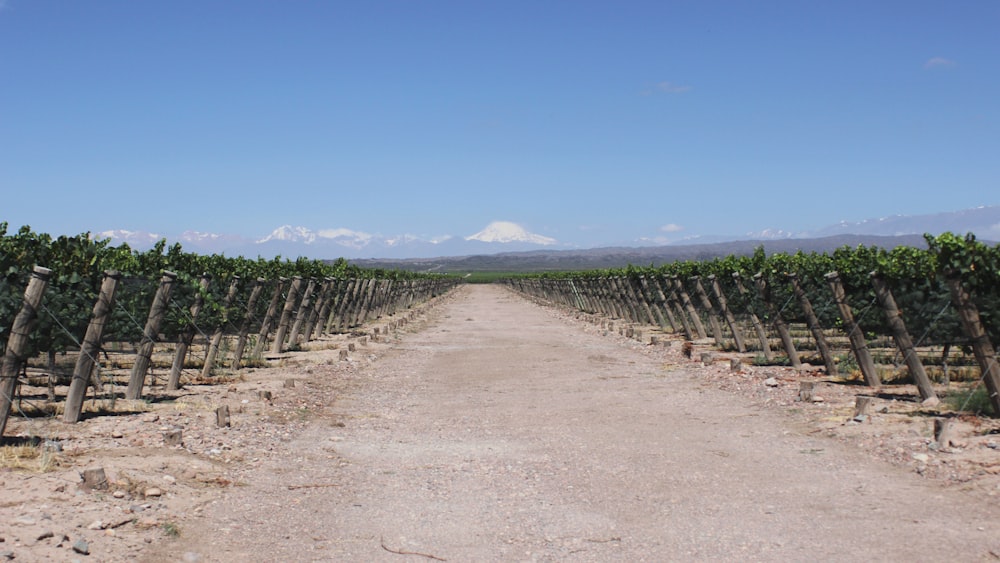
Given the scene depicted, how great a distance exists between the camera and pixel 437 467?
9227mm

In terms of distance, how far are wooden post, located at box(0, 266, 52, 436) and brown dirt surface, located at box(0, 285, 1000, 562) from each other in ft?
2.78

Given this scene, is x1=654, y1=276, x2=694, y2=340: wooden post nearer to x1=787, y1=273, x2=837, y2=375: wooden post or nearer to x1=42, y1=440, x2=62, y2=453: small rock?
x1=787, y1=273, x2=837, y2=375: wooden post

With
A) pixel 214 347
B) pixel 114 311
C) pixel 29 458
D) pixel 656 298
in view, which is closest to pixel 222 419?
pixel 29 458

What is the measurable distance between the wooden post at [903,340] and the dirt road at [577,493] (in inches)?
87.8

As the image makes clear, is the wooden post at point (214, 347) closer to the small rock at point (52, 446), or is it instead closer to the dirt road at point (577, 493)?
the dirt road at point (577, 493)

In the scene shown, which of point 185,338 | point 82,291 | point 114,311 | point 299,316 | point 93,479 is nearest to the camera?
point 93,479

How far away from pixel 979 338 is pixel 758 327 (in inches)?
364

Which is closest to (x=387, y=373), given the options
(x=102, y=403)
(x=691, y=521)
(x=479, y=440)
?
(x=102, y=403)

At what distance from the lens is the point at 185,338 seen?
15.4 meters

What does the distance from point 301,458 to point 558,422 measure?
3699 mm

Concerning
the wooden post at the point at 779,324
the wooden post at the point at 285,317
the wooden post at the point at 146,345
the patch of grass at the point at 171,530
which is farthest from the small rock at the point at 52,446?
the wooden post at the point at 779,324

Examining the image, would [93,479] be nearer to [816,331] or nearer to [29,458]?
[29,458]

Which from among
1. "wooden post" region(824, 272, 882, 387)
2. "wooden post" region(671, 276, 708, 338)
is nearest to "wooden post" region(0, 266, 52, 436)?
"wooden post" region(824, 272, 882, 387)

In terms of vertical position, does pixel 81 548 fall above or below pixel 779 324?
below
